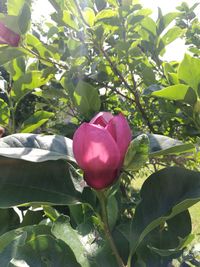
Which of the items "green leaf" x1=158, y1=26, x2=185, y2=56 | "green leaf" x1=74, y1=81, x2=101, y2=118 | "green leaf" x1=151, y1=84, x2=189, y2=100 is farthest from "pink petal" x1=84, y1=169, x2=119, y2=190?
"green leaf" x1=158, y1=26, x2=185, y2=56

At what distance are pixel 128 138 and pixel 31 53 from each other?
73cm

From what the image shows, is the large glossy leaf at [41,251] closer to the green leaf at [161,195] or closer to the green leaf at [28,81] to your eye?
the green leaf at [161,195]

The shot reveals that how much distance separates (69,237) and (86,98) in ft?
1.73

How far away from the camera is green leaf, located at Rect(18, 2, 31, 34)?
3.83 ft

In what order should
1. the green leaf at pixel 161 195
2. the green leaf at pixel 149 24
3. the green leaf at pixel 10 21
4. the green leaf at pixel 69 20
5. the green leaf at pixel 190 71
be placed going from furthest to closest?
the green leaf at pixel 149 24 → the green leaf at pixel 69 20 → the green leaf at pixel 10 21 → the green leaf at pixel 190 71 → the green leaf at pixel 161 195

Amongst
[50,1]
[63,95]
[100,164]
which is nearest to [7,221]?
[100,164]

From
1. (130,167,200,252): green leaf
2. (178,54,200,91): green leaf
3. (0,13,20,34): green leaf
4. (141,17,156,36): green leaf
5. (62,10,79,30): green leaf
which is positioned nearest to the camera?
(130,167,200,252): green leaf

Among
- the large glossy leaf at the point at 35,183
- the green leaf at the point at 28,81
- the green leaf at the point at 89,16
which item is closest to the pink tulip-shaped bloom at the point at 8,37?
the green leaf at the point at 28,81

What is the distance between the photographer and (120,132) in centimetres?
67

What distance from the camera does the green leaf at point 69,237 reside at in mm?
726

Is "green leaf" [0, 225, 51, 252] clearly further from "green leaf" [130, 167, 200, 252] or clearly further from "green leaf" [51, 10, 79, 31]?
"green leaf" [51, 10, 79, 31]

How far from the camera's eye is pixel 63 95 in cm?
154

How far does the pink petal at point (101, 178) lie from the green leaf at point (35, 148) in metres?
0.07

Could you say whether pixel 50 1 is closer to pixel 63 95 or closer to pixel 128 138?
pixel 63 95
